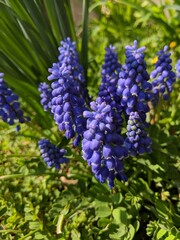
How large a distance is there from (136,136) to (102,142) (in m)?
0.36

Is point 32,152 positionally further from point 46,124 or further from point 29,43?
point 29,43

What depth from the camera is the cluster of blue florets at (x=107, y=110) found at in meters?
2.07

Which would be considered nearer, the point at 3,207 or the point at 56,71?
the point at 56,71

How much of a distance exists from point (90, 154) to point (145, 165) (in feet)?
2.40

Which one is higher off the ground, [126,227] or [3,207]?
[3,207]

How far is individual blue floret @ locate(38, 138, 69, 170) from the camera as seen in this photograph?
2.79m

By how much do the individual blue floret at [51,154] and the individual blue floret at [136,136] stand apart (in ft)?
1.94

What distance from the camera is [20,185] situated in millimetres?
3314

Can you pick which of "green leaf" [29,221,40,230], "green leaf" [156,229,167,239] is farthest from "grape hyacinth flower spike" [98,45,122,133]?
"green leaf" [29,221,40,230]

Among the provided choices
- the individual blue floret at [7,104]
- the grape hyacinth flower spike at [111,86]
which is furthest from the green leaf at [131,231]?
the individual blue floret at [7,104]

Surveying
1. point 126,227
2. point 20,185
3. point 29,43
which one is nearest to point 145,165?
point 126,227

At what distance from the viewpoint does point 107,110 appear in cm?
203

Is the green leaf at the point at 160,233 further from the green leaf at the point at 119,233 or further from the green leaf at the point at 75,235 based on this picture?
the green leaf at the point at 75,235

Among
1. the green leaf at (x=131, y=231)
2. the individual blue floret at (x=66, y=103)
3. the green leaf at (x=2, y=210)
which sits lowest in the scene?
the green leaf at (x=131, y=231)
